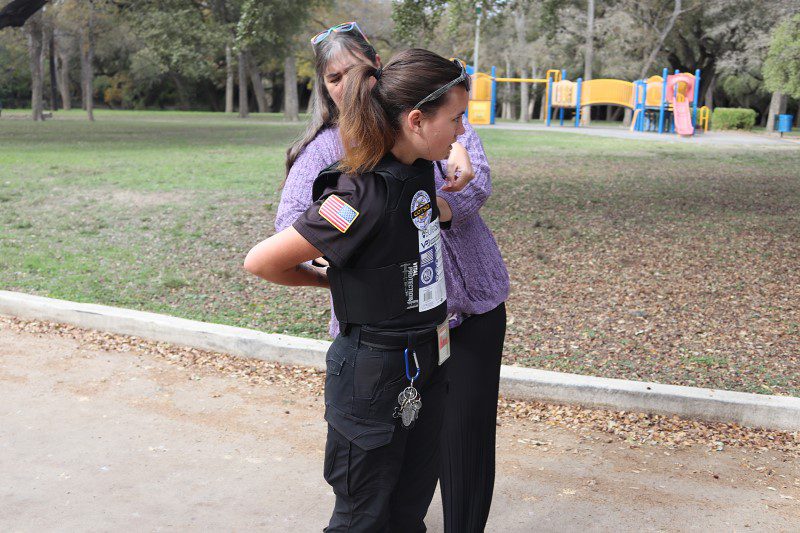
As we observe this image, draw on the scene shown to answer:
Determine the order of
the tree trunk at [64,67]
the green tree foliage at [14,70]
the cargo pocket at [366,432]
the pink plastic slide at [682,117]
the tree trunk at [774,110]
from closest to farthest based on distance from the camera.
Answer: the cargo pocket at [366,432] → the pink plastic slide at [682,117] → the tree trunk at [774,110] → the green tree foliage at [14,70] → the tree trunk at [64,67]

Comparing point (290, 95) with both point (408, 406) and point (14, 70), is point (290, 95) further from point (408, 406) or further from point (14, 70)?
point (408, 406)

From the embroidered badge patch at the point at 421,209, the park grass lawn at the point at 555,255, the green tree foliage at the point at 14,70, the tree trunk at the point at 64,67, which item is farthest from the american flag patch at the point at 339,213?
the tree trunk at the point at 64,67

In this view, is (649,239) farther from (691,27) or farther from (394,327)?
(691,27)

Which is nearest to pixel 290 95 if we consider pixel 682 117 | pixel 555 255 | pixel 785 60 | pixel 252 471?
pixel 682 117

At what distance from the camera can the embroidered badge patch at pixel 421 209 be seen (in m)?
2.15

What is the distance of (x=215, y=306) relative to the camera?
675 cm

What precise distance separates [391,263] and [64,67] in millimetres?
65936

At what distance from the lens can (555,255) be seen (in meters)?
8.45

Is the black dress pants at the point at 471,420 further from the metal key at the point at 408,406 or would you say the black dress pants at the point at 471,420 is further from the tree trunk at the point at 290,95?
the tree trunk at the point at 290,95

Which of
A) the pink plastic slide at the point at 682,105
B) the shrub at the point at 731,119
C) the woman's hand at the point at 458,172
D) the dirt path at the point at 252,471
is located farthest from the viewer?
the shrub at the point at 731,119

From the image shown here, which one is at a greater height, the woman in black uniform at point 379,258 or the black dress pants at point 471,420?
the woman in black uniform at point 379,258

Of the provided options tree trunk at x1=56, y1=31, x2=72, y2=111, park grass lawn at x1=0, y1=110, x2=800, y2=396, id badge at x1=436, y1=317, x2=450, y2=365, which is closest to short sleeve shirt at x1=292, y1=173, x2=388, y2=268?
id badge at x1=436, y1=317, x2=450, y2=365

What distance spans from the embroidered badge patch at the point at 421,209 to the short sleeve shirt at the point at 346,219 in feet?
0.32

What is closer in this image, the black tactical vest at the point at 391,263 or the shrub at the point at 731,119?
the black tactical vest at the point at 391,263
